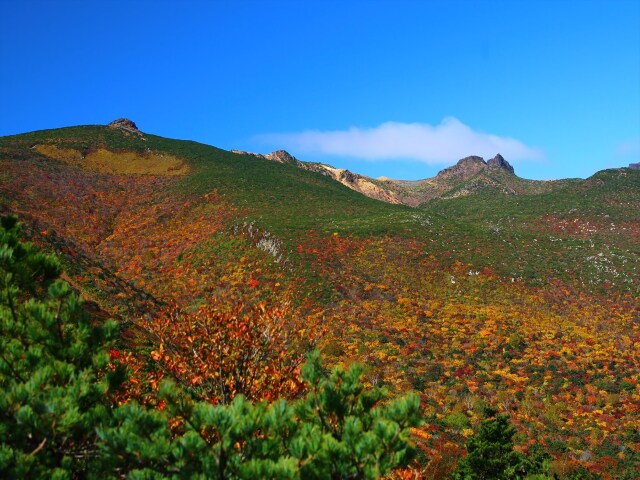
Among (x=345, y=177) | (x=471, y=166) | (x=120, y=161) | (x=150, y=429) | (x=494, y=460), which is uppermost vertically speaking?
(x=471, y=166)

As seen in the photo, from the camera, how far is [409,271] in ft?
148

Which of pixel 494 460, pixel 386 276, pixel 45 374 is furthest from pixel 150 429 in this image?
pixel 386 276

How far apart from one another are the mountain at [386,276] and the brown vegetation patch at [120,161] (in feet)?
1.78

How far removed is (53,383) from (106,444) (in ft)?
4.55

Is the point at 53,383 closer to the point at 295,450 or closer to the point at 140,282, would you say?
the point at 295,450

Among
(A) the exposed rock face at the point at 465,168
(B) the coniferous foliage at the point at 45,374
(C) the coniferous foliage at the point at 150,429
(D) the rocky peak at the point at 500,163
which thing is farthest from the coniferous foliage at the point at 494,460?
(D) the rocky peak at the point at 500,163

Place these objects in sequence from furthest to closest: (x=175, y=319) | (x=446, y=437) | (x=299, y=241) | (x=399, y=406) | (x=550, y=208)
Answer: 1. (x=550, y=208)
2. (x=299, y=241)
3. (x=446, y=437)
4. (x=175, y=319)
5. (x=399, y=406)

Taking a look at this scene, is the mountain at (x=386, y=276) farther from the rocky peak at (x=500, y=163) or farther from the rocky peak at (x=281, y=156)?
the rocky peak at (x=500, y=163)

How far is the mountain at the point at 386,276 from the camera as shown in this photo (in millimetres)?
24375

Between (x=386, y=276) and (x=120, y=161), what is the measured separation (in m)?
65.1

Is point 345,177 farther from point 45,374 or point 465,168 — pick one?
point 45,374

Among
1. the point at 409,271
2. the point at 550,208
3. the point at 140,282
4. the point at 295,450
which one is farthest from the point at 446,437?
the point at 550,208

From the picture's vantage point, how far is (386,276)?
144 feet

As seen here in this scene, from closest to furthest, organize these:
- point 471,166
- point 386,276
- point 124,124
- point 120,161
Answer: point 386,276 < point 120,161 < point 124,124 < point 471,166
